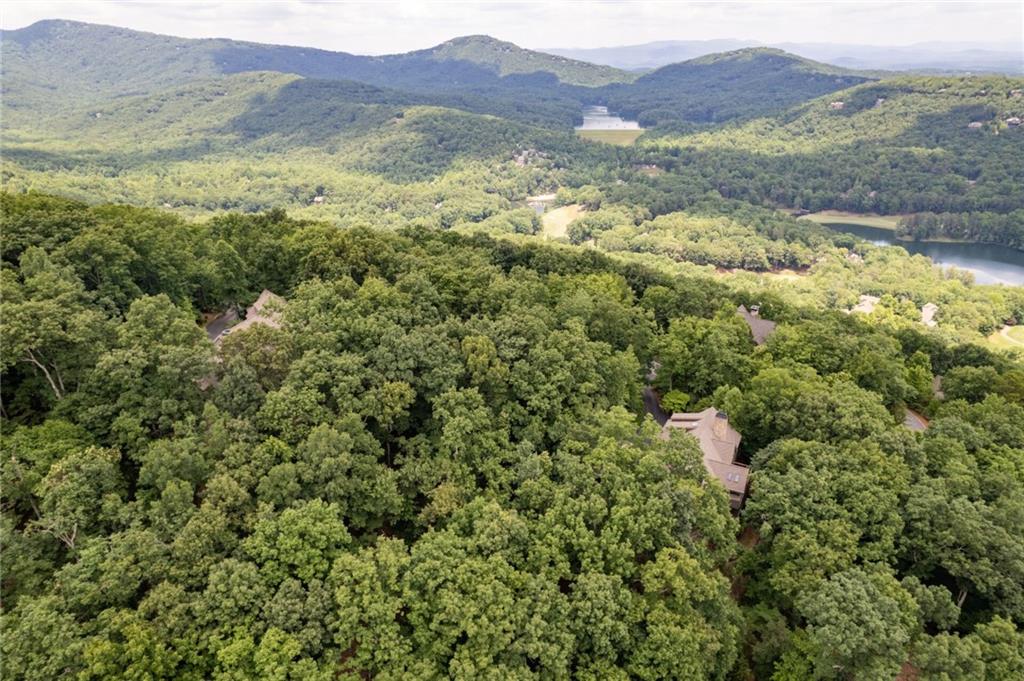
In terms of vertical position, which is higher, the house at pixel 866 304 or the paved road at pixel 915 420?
the paved road at pixel 915 420

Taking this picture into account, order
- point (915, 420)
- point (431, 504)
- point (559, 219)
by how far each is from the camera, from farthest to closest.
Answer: point (559, 219) < point (915, 420) < point (431, 504)

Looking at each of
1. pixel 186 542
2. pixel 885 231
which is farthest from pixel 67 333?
pixel 885 231

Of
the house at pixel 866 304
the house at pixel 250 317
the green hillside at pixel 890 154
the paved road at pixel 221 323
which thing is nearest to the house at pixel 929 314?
the house at pixel 866 304

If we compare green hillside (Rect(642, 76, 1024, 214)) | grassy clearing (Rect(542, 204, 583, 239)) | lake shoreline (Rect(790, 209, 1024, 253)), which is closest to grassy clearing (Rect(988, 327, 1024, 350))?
lake shoreline (Rect(790, 209, 1024, 253))

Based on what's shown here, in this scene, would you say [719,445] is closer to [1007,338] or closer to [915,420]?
[915,420]

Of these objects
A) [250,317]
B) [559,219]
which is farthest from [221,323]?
[559,219]

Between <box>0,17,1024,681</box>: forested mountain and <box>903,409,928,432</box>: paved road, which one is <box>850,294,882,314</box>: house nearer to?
<box>0,17,1024,681</box>: forested mountain

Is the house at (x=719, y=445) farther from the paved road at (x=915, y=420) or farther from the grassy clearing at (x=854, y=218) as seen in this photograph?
the grassy clearing at (x=854, y=218)
